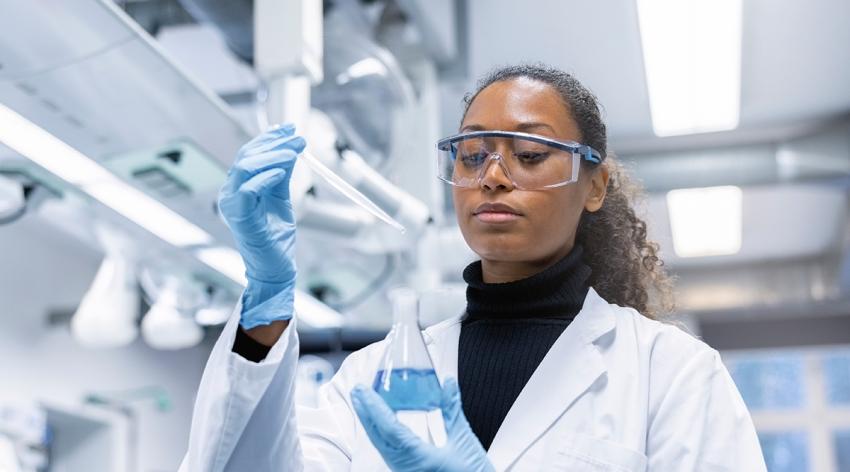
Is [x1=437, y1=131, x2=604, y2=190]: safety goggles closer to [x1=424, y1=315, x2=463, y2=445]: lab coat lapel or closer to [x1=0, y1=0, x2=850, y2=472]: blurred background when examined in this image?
[x1=424, y1=315, x2=463, y2=445]: lab coat lapel

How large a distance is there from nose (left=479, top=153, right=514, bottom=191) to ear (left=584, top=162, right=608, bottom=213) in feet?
0.61

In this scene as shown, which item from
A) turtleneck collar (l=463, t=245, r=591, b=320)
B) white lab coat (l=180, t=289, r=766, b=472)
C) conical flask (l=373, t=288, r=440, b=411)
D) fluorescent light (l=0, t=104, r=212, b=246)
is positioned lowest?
white lab coat (l=180, t=289, r=766, b=472)

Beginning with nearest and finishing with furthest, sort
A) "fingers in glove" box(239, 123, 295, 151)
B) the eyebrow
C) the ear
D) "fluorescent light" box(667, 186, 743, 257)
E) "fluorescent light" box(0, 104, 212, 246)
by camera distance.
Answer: "fingers in glove" box(239, 123, 295, 151) → the eyebrow → the ear → "fluorescent light" box(0, 104, 212, 246) → "fluorescent light" box(667, 186, 743, 257)

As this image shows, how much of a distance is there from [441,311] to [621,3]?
133 centimetres

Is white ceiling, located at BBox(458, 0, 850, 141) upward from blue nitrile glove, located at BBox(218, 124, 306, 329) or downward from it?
upward

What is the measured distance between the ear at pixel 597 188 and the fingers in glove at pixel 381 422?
576 millimetres

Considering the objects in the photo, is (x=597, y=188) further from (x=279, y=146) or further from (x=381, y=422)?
(x=381, y=422)

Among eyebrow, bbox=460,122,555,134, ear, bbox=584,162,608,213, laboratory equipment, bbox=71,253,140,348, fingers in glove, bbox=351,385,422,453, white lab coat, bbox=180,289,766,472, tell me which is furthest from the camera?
laboratory equipment, bbox=71,253,140,348

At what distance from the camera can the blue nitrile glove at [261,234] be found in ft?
3.64

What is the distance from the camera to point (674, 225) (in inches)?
223

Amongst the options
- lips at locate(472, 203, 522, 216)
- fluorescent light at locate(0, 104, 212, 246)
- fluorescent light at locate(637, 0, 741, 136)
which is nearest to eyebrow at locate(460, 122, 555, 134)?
lips at locate(472, 203, 522, 216)

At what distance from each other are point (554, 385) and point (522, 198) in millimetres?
232

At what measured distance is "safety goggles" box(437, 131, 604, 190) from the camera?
128 cm

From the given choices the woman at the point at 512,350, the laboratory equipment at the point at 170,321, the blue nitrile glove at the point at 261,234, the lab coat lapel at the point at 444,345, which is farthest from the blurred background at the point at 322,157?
the blue nitrile glove at the point at 261,234
